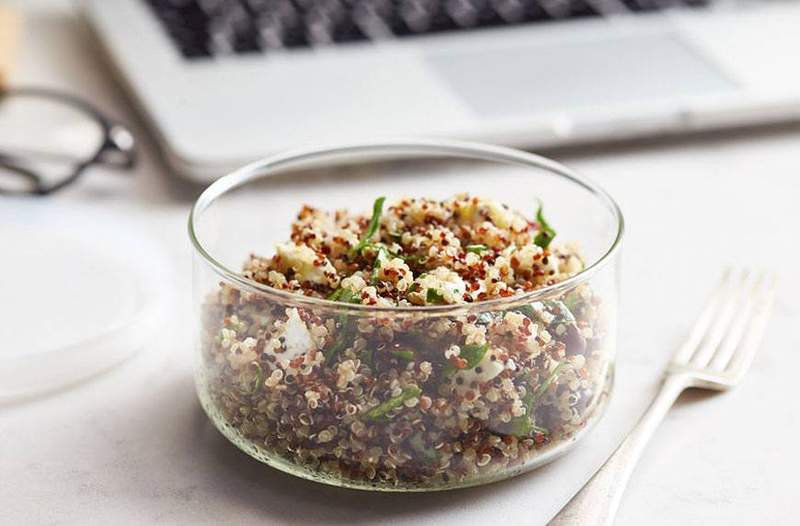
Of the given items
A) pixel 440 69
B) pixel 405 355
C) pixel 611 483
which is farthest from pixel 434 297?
pixel 440 69

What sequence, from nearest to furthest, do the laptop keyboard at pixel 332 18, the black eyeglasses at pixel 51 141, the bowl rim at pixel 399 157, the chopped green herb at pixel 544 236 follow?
the bowl rim at pixel 399 157
the chopped green herb at pixel 544 236
the black eyeglasses at pixel 51 141
the laptop keyboard at pixel 332 18

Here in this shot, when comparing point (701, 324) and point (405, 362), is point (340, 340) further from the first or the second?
point (701, 324)

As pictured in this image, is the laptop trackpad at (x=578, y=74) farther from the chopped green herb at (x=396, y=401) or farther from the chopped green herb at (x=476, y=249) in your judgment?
the chopped green herb at (x=396, y=401)

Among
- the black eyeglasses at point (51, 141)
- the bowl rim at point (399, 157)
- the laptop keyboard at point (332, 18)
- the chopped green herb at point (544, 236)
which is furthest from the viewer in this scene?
the laptop keyboard at point (332, 18)

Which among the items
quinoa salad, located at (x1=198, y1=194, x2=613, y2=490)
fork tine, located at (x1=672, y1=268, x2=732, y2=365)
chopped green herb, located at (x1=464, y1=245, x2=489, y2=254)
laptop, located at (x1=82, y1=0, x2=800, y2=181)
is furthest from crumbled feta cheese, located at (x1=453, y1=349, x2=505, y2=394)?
laptop, located at (x1=82, y1=0, x2=800, y2=181)

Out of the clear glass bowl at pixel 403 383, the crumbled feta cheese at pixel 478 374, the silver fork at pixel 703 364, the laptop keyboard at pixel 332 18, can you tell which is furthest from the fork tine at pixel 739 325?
the laptop keyboard at pixel 332 18

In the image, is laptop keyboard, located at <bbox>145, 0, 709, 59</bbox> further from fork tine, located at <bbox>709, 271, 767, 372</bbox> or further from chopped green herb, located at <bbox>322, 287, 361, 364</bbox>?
chopped green herb, located at <bbox>322, 287, 361, 364</bbox>

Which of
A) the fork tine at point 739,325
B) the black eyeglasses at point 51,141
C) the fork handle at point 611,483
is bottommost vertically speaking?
the black eyeglasses at point 51,141

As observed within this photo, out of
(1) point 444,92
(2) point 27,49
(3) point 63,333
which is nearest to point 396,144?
(3) point 63,333
